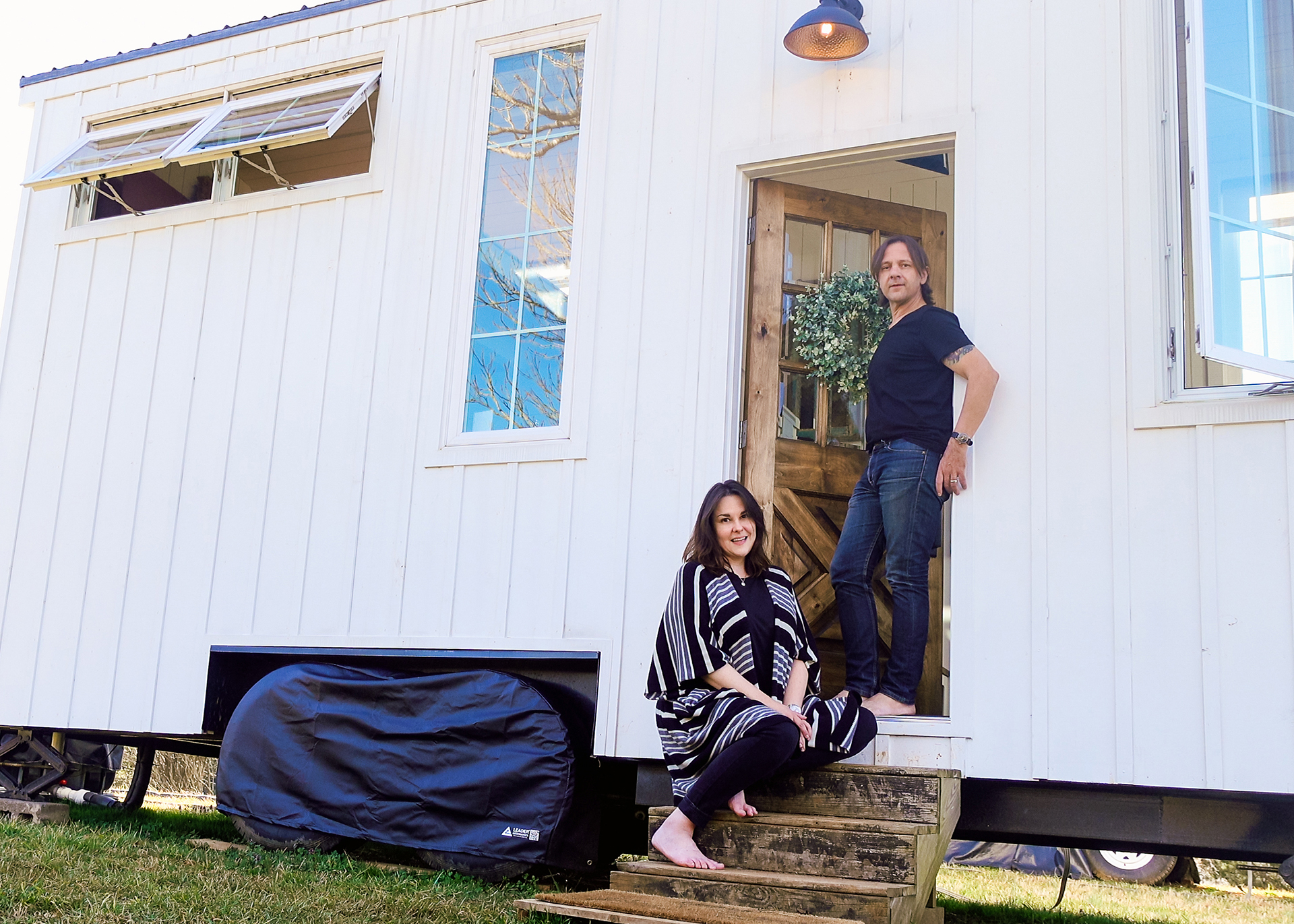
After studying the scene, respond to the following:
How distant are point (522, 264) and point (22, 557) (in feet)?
9.63

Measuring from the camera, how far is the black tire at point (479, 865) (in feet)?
13.8

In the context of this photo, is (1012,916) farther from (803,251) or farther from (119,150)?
(119,150)

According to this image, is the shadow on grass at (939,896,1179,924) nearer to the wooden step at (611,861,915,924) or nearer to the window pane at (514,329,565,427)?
the wooden step at (611,861,915,924)

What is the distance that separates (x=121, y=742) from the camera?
6.06 metres

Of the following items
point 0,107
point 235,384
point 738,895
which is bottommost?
point 738,895

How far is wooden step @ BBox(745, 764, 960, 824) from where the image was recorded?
11.8ft

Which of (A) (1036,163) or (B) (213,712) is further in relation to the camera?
(B) (213,712)

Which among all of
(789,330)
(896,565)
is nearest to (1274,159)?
(896,565)

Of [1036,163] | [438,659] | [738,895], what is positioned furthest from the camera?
[438,659]

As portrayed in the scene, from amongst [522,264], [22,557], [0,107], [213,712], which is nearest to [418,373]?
[522,264]

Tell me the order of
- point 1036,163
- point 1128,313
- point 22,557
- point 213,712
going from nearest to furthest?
point 1128,313 < point 1036,163 < point 213,712 < point 22,557

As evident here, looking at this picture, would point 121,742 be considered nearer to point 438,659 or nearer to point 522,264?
point 438,659

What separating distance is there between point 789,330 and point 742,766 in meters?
→ 2.17

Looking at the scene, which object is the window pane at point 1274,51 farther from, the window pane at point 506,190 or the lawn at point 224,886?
the lawn at point 224,886
